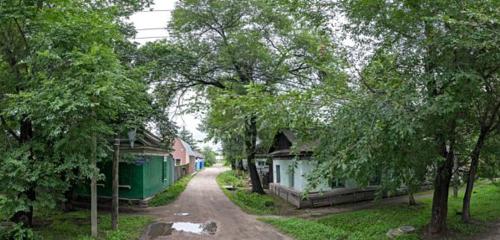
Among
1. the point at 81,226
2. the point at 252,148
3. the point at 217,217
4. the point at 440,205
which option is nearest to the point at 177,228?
the point at 217,217

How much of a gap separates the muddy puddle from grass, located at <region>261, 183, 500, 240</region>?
2.21m

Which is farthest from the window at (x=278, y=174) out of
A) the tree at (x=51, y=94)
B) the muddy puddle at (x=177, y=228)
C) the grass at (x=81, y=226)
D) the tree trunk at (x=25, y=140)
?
the tree trunk at (x=25, y=140)

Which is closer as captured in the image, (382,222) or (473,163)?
(473,163)

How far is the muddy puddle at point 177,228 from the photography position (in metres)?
11.6

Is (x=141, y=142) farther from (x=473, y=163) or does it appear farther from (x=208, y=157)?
(x=208, y=157)

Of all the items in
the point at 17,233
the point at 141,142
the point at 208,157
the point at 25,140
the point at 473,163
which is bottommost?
the point at 17,233

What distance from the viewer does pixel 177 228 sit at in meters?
12.6

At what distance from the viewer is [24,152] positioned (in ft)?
31.3

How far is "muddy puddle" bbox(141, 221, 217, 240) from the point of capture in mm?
11627

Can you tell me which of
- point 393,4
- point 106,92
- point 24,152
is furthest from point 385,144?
point 24,152

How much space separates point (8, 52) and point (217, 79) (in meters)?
11.8

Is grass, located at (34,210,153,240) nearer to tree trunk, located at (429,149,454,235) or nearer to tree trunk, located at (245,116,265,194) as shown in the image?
tree trunk, located at (245,116,265,194)

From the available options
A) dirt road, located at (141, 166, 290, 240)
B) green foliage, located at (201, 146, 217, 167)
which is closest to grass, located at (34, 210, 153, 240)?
dirt road, located at (141, 166, 290, 240)

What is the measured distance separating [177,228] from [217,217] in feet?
8.22
